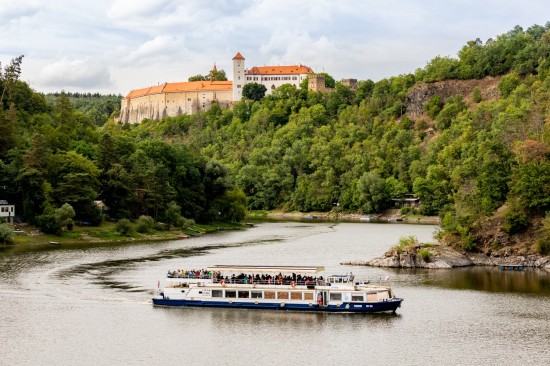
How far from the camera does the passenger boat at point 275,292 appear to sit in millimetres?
65062

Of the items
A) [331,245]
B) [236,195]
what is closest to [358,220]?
[236,195]

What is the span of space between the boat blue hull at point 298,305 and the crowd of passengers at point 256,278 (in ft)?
7.17

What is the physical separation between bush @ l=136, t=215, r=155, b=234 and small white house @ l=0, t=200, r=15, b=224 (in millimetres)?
18456

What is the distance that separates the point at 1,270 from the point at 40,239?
25559mm

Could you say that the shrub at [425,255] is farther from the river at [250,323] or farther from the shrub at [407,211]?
the shrub at [407,211]

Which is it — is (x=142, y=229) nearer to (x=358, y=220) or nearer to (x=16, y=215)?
(x=16, y=215)

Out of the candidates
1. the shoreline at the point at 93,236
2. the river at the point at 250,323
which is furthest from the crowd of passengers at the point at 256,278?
the shoreline at the point at 93,236

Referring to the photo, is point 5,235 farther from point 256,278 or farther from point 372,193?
point 372,193

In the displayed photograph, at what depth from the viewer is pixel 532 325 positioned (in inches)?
2330

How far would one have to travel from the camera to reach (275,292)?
66812 millimetres

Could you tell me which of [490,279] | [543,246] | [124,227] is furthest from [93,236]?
[543,246]

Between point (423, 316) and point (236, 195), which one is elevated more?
point (236, 195)

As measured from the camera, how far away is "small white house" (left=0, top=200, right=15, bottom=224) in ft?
368

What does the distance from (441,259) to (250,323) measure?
3426 centimetres
